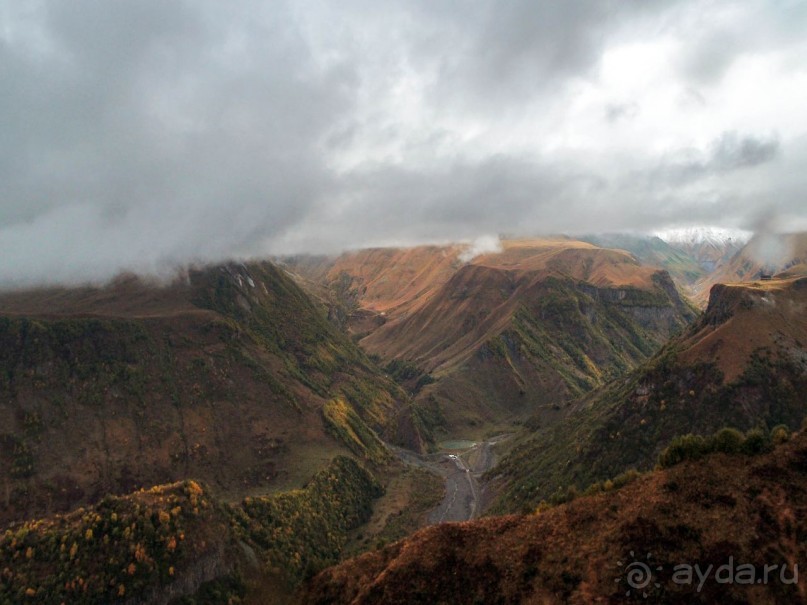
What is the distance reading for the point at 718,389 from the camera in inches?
6663

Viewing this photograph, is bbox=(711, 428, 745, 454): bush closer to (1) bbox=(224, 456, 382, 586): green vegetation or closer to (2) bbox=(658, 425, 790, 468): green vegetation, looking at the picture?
(2) bbox=(658, 425, 790, 468): green vegetation

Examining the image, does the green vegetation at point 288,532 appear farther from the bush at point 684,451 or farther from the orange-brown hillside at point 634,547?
the bush at point 684,451

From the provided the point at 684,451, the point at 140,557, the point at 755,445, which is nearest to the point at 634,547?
the point at 684,451

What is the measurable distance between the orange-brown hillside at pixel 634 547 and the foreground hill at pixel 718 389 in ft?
330

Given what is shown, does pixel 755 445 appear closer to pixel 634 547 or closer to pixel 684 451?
pixel 684 451

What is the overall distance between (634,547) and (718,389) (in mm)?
128142

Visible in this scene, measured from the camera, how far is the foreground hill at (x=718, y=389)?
163 m

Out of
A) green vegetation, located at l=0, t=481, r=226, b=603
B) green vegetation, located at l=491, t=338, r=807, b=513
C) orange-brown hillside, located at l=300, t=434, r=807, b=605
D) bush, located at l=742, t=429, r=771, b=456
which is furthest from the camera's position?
green vegetation, located at l=491, t=338, r=807, b=513

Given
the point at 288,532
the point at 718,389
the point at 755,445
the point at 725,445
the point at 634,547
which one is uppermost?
the point at 755,445

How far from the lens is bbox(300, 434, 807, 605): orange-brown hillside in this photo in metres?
58.7

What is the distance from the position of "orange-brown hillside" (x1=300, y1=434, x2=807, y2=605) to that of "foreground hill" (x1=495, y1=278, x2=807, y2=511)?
101 metres

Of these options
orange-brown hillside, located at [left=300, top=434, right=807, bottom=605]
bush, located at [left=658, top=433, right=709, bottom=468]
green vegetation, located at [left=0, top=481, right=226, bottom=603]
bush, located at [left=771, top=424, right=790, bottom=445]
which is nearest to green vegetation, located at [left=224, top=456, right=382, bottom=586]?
green vegetation, located at [left=0, top=481, right=226, bottom=603]

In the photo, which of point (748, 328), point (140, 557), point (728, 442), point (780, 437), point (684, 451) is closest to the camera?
point (780, 437)

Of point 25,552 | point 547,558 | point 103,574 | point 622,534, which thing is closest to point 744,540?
point 622,534
